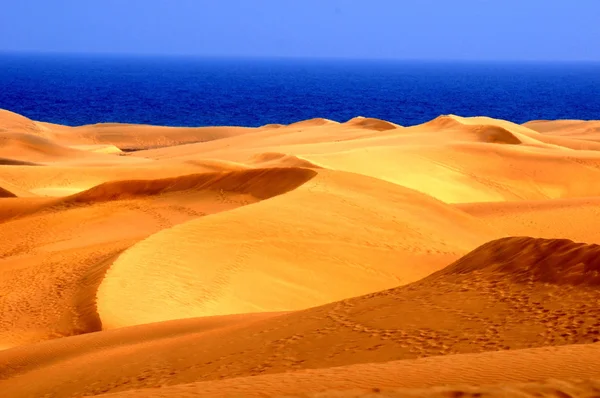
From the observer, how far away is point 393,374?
639cm

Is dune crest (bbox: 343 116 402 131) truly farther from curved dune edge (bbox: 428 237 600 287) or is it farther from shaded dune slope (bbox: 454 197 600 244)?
curved dune edge (bbox: 428 237 600 287)

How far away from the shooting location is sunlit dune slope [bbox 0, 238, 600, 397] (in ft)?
25.2

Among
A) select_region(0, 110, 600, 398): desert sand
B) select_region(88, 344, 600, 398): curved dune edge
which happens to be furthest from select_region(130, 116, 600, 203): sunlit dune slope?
select_region(88, 344, 600, 398): curved dune edge

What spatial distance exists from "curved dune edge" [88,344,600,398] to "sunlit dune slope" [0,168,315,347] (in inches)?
223

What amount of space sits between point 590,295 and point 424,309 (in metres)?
1.65

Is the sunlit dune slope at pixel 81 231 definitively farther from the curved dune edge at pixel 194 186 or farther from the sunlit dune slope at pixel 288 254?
the sunlit dune slope at pixel 288 254

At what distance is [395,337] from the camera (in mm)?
8422

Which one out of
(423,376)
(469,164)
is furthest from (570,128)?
(423,376)

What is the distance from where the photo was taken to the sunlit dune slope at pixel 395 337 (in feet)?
25.2

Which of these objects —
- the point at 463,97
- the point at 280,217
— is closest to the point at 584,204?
the point at 280,217

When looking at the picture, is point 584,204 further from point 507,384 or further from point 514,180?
point 507,384

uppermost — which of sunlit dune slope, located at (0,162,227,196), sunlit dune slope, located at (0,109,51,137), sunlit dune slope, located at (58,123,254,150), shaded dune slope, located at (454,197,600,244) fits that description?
shaded dune slope, located at (454,197,600,244)

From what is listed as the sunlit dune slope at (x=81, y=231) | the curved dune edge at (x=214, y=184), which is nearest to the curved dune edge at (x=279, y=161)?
the curved dune edge at (x=214, y=184)

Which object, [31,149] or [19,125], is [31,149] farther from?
[19,125]
